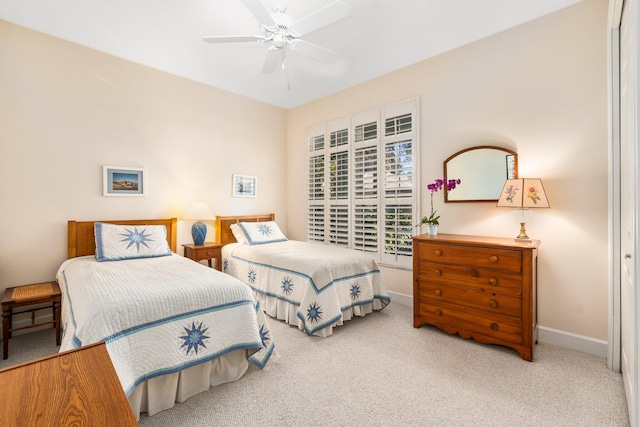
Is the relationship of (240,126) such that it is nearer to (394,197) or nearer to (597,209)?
(394,197)

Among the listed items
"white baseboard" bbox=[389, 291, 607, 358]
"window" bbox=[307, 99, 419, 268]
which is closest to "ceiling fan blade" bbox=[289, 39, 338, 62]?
"window" bbox=[307, 99, 419, 268]

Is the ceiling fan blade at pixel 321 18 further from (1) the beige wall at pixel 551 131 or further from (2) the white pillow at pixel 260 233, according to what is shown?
(2) the white pillow at pixel 260 233

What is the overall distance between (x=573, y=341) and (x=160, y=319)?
3211 mm

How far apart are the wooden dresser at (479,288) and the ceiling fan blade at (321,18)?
2022mm

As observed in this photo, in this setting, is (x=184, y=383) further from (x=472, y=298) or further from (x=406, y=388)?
(x=472, y=298)

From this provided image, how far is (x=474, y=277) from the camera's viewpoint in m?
2.62

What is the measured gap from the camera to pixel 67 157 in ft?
10.3

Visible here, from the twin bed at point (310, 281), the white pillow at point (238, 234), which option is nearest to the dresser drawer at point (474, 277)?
the twin bed at point (310, 281)

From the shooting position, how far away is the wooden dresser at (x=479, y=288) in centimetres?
238

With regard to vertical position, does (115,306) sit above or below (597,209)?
below

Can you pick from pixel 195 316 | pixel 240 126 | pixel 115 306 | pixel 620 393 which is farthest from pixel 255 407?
pixel 240 126

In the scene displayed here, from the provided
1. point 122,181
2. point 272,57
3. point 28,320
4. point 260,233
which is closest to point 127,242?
point 122,181

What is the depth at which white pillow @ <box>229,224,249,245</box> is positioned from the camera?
4.07 metres

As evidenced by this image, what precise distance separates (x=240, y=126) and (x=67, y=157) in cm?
217
